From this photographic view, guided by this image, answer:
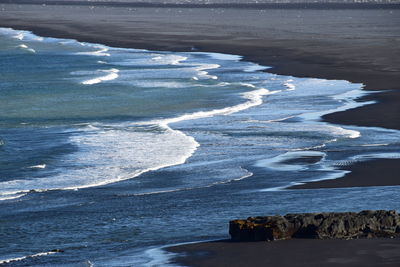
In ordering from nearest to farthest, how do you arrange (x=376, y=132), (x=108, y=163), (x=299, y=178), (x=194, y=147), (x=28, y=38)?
1. (x=299, y=178)
2. (x=108, y=163)
3. (x=194, y=147)
4. (x=376, y=132)
5. (x=28, y=38)

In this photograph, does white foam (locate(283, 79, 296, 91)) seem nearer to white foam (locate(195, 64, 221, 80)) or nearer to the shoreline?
the shoreline

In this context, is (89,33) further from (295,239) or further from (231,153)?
(295,239)

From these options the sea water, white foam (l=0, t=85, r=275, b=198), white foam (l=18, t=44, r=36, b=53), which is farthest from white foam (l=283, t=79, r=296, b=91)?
white foam (l=18, t=44, r=36, b=53)

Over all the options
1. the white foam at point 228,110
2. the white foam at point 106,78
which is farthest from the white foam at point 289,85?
the white foam at point 106,78

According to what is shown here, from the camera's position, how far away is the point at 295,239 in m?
9.77

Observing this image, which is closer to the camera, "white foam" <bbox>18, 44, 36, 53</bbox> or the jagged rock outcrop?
the jagged rock outcrop

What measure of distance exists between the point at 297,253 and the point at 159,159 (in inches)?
308

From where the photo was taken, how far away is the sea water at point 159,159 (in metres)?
11.2

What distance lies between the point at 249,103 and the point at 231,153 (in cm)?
909

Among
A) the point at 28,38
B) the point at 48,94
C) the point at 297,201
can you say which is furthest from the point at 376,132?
the point at 28,38

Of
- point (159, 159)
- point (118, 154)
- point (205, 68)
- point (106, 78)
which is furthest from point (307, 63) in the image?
point (159, 159)

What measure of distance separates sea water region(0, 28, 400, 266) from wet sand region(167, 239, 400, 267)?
49 cm

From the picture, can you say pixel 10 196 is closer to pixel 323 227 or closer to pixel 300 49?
pixel 323 227

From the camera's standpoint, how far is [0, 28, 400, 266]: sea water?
439 inches
